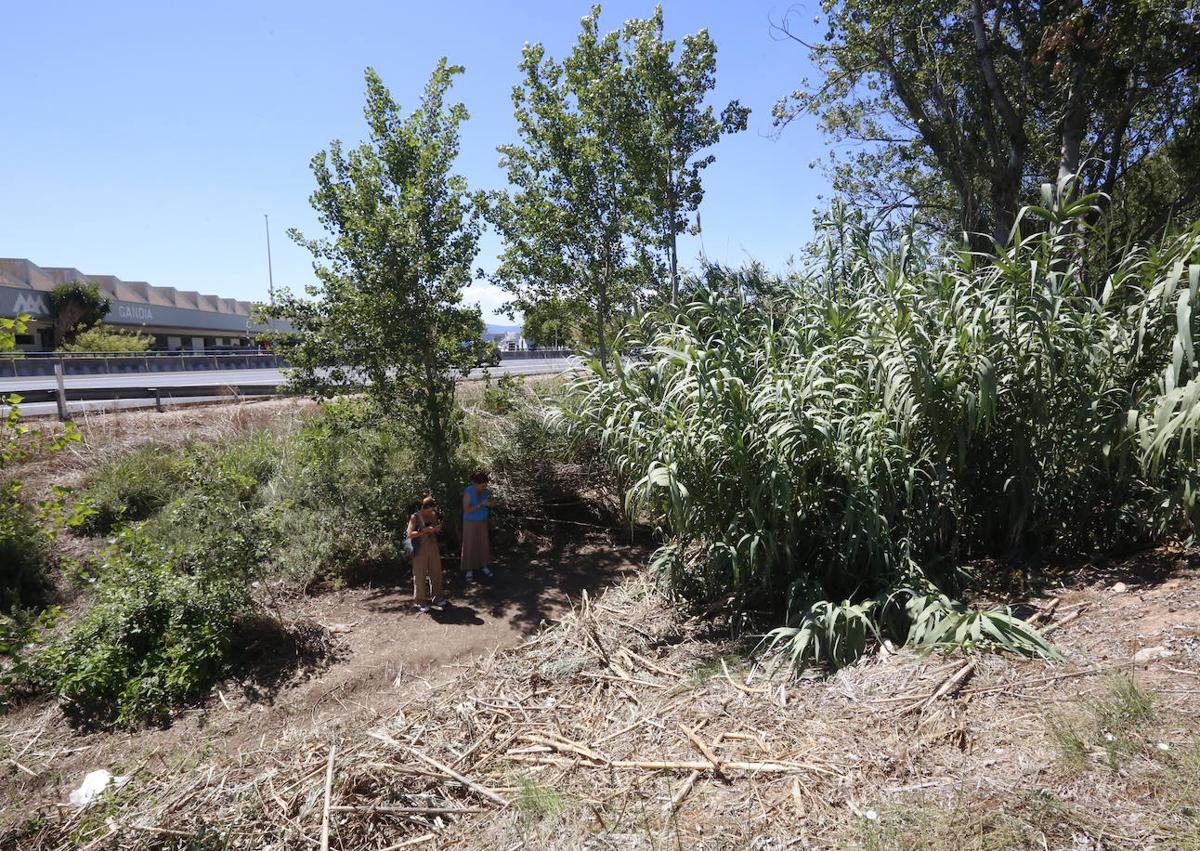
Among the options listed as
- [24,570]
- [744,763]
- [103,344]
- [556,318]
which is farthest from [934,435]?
[103,344]

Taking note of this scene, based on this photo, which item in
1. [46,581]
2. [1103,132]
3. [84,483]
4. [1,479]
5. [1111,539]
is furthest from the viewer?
[1103,132]

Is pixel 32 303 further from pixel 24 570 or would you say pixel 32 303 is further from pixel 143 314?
pixel 24 570

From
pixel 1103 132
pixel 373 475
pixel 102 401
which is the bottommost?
pixel 373 475

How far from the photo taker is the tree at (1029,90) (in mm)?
8562

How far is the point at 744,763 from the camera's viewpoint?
3236 millimetres

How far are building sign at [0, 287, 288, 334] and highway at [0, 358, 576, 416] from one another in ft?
17.0

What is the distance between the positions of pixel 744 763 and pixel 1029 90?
10.4 m

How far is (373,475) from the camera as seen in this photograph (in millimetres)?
9203

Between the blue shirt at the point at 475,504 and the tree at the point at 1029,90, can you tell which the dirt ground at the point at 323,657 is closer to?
the blue shirt at the point at 475,504

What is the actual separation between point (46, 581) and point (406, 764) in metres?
6.10

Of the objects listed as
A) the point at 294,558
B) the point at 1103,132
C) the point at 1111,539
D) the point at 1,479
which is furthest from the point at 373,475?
the point at 1103,132

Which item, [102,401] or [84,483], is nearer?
[84,483]

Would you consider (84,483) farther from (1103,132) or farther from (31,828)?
(1103,132)

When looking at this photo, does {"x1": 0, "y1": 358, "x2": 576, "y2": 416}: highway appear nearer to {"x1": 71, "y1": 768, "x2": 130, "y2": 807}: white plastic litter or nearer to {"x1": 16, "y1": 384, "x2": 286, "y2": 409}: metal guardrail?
{"x1": 16, "y1": 384, "x2": 286, "y2": 409}: metal guardrail
